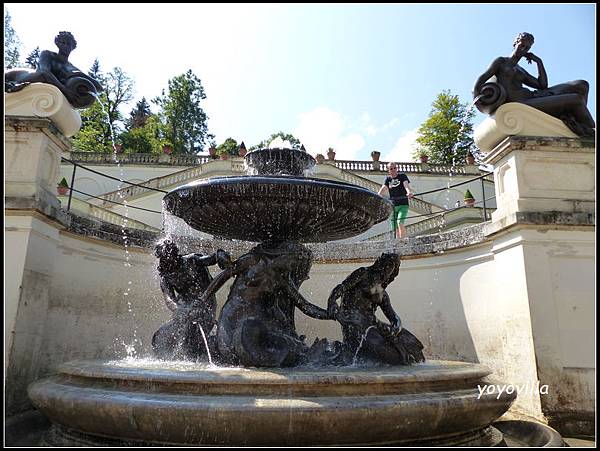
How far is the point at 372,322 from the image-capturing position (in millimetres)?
4984

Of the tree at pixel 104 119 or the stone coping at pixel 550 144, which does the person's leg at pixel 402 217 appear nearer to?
the stone coping at pixel 550 144

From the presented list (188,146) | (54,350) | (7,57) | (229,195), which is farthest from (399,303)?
(188,146)

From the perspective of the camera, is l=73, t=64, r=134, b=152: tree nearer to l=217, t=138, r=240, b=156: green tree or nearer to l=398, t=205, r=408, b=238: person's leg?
l=217, t=138, r=240, b=156: green tree

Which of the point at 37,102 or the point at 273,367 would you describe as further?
the point at 37,102

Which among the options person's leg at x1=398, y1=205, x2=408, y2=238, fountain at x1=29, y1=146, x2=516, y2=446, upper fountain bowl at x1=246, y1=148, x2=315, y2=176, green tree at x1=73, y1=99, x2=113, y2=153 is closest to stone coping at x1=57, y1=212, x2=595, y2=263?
person's leg at x1=398, y1=205, x2=408, y2=238

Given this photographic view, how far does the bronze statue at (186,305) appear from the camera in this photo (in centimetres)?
494

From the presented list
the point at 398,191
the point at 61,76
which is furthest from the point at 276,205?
the point at 398,191

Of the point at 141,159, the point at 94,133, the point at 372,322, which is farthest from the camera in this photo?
the point at 94,133

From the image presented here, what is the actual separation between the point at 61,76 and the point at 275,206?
12.1 feet

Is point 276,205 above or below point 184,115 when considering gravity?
below

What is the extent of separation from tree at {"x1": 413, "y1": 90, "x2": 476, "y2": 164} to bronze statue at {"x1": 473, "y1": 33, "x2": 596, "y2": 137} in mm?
29723

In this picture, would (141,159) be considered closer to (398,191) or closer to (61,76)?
(398,191)

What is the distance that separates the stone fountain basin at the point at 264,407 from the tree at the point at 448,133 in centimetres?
3373

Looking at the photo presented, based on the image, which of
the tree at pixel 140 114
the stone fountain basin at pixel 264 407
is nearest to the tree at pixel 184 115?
the tree at pixel 140 114
